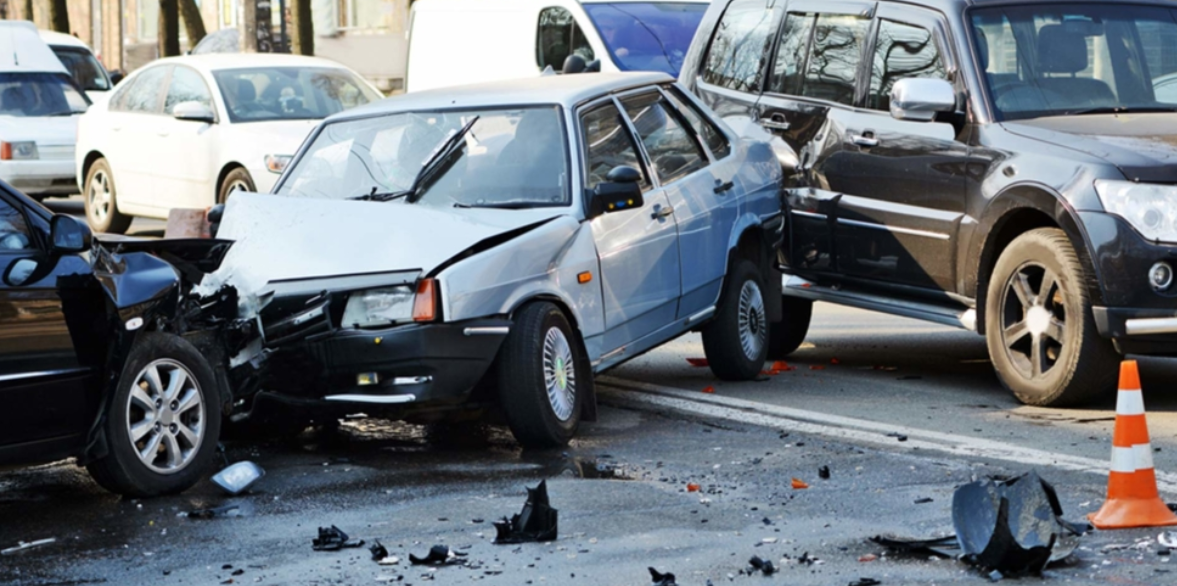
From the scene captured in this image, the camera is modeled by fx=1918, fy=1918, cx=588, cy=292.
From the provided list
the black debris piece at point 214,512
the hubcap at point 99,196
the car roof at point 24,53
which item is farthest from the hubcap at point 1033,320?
the car roof at point 24,53

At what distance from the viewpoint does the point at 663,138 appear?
979 centimetres

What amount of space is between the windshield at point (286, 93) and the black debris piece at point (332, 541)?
433 inches

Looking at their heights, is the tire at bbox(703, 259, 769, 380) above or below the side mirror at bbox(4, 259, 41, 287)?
below

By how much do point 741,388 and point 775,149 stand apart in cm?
157

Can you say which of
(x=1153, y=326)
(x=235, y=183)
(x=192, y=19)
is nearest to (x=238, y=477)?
(x=1153, y=326)

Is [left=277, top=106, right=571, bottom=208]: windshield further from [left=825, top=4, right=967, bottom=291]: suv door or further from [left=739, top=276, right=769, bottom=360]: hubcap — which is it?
[left=825, top=4, right=967, bottom=291]: suv door

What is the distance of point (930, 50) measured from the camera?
982 centimetres

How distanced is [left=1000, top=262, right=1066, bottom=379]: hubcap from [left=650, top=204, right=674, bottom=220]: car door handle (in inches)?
65.1

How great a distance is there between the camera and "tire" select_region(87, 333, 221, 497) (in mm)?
7242

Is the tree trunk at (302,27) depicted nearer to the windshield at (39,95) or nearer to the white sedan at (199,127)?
the windshield at (39,95)

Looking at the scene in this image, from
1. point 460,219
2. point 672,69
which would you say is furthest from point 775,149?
point 672,69

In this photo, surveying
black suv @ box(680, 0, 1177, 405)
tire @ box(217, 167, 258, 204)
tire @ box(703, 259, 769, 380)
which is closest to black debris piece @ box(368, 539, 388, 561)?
black suv @ box(680, 0, 1177, 405)

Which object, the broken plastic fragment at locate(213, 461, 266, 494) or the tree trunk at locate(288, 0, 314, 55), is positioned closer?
the broken plastic fragment at locate(213, 461, 266, 494)

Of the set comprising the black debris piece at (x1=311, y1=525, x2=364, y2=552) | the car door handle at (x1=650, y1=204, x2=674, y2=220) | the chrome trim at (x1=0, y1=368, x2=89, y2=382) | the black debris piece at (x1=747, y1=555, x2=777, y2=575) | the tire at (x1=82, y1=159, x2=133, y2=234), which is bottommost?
the tire at (x1=82, y1=159, x2=133, y2=234)
